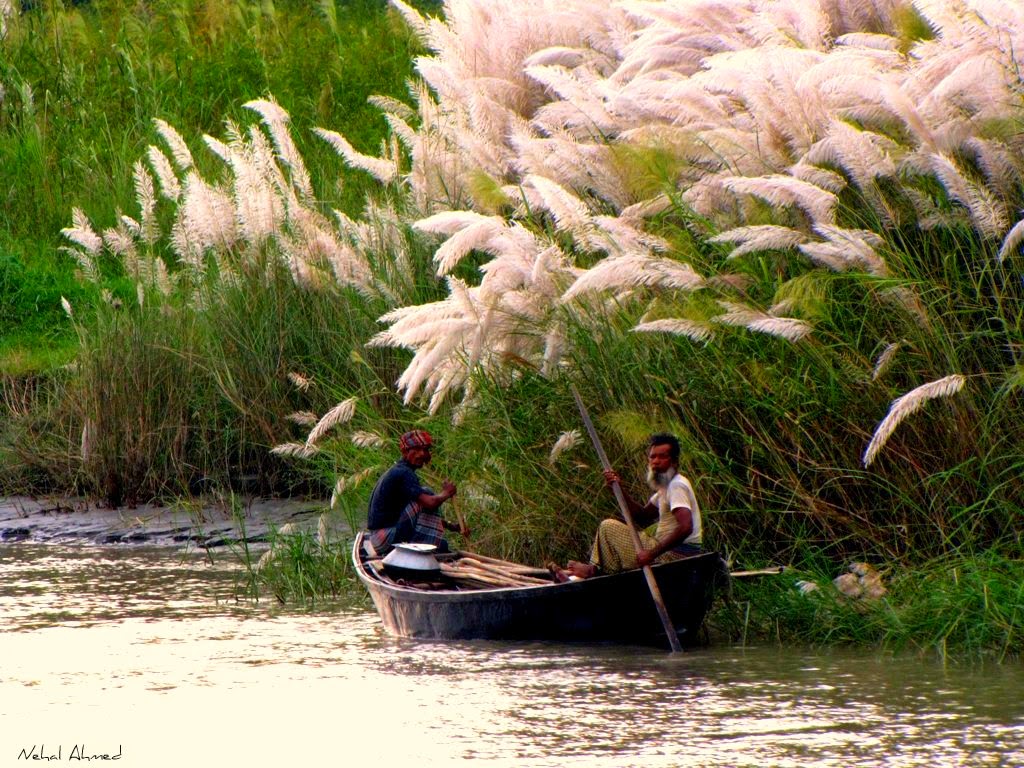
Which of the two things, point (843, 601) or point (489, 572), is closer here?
point (843, 601)

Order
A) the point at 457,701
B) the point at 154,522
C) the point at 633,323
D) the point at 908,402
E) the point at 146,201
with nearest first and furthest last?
the point at 457,701, the point at 908,402, the point at 633,323, the point at 154,522, the point at 146,201

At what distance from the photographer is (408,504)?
9273 millimetres

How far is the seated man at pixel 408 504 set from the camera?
9.19 m

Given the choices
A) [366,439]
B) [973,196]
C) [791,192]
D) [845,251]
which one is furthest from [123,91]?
[973,196]

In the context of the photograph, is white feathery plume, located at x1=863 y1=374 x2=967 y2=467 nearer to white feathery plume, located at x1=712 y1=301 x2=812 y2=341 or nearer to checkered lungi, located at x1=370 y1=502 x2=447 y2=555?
white feathery plume, located at x1=712 y1=301 x2=812 y2=341

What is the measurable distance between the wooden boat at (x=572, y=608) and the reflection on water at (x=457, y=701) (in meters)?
0.10

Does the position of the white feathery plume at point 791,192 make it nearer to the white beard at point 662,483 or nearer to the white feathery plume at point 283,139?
the white beard at point 662,483

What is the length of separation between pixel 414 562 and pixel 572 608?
1128 mm

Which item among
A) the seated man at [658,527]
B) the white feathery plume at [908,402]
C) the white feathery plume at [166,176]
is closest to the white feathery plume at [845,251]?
the white feathery plume at [908,402]

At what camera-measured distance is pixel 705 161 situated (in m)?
9.46

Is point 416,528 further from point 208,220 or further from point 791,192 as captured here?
point 208,220

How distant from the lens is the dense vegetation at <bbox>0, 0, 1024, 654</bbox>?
816 centimetres

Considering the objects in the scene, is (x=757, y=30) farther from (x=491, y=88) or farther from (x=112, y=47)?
(x=112, y=47)

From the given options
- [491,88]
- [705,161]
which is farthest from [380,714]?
[491,88]
